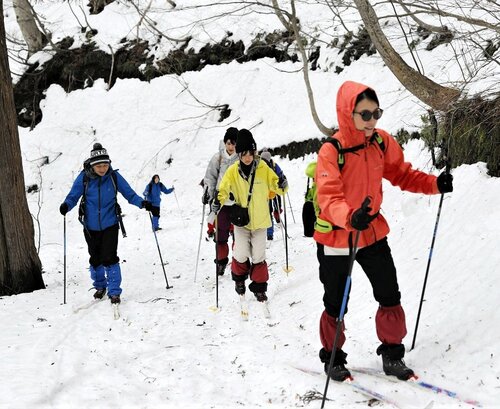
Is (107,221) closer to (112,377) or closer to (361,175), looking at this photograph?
(112,377)

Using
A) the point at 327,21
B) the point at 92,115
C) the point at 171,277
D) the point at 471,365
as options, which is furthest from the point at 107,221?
the point at 92,115

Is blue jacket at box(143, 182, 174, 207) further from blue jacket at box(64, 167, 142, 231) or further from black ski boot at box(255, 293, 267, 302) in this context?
black ski boot at box(255, 293, 267, 302)

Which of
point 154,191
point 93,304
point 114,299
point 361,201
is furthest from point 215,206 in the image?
point 154,191

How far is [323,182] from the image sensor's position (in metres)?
3.53

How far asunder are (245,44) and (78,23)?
346 inches

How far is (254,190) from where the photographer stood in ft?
19.7

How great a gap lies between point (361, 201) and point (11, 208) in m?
5.90

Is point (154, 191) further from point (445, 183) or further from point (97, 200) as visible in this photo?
point (445, 183)

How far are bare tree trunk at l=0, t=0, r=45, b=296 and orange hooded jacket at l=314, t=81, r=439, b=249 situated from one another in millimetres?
5564

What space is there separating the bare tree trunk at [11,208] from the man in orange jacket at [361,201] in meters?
5.52

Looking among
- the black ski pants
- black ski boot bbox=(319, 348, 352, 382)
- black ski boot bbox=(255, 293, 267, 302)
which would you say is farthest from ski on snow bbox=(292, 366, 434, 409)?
black ski boot bbox=(255, 293, 267, 302)

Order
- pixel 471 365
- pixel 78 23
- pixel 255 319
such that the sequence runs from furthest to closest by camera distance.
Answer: pixel 78 23
pixel 255 319
pixel 471 365

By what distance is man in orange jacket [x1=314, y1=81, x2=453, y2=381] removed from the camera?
3539mm

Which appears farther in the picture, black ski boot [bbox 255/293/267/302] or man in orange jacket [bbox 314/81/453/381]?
black ski boot [bbox 255/293/267/302]
